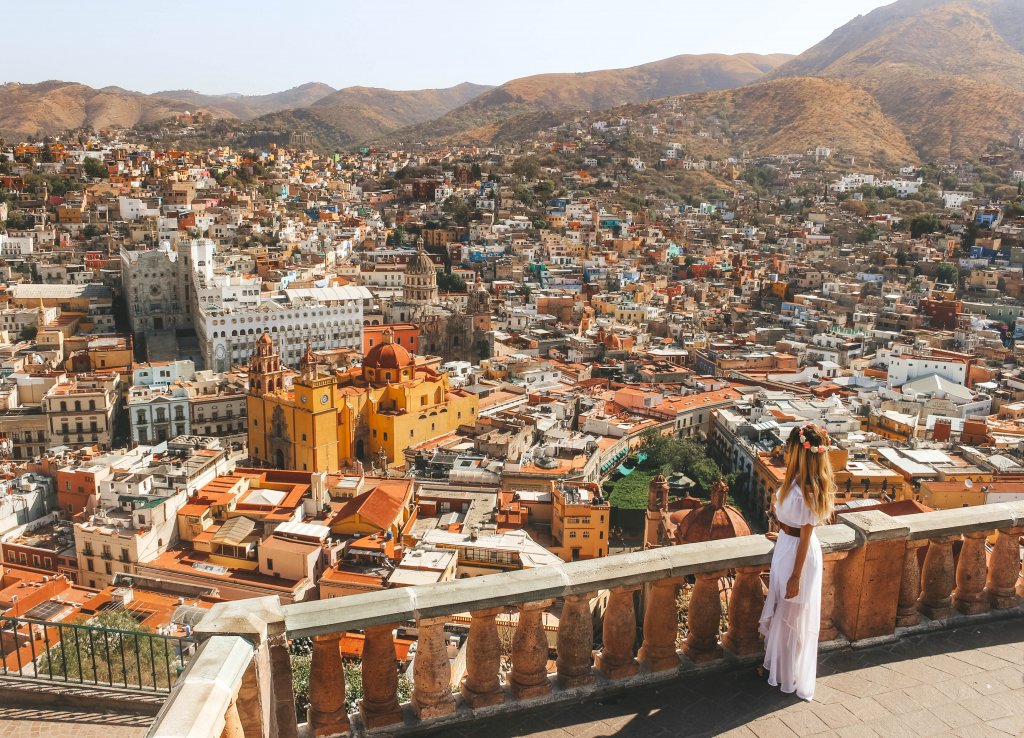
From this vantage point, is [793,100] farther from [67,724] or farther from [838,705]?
[67,724]

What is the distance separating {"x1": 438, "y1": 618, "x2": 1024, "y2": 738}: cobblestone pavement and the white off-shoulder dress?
103mm

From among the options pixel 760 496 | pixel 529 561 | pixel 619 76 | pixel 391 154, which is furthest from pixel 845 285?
→ pixel 619 76

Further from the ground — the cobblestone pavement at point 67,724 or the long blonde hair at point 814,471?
the long blonde hair at point 814,471

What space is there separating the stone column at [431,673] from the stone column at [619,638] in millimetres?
701

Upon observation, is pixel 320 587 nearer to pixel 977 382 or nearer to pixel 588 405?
pixel 588 405

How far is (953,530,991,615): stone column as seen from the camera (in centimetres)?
430

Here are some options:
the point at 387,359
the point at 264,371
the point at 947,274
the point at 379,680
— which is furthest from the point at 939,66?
the point at 379,680

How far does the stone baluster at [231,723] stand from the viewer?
2.82 meters

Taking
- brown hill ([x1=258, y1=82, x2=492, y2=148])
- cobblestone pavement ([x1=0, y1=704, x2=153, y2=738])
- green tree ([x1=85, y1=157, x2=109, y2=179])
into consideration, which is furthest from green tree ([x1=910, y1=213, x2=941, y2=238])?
brown hill ([x1=258, y1=82, x2=492, y2=148])

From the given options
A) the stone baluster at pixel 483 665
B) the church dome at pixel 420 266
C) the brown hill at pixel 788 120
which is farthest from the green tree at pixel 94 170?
the stone baluster at pixel 483 665

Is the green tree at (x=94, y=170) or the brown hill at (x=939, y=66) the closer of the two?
the green tree at (x=94, y=170)

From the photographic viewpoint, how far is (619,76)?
602ft

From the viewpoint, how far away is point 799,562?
3621 mm

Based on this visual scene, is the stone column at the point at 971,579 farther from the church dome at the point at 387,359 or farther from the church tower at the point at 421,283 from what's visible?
the church tower at the point at 421,283
